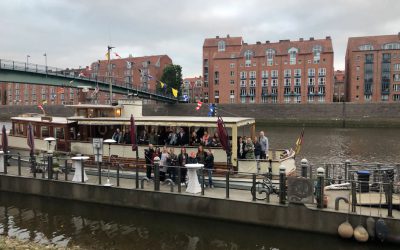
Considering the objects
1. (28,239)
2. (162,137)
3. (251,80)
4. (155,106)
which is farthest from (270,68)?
(28,239)

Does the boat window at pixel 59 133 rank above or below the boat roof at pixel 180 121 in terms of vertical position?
below


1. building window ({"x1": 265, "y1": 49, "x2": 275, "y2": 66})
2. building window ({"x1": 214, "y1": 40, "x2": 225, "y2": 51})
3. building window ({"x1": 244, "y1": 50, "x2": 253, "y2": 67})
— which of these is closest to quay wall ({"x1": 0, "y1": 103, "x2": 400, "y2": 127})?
building window ({"x1": 265, "y1": 49, "x2": 275, "y2": 66})

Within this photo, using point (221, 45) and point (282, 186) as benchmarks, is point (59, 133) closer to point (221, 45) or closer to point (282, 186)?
point (282, 186)

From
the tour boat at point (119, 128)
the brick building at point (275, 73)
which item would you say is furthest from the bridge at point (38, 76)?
the brick building at point (275, 73)

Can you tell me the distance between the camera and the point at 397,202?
11398 mm

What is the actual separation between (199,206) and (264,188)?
2.39 meters

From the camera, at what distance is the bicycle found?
42.3ft

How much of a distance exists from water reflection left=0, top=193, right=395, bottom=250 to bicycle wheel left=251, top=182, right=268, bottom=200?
112cm

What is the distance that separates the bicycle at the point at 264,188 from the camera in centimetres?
1288

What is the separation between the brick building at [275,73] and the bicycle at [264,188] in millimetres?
84028

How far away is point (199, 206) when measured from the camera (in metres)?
13.2

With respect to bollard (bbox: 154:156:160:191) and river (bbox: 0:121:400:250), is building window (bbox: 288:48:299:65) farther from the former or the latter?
river (bbox: 0:121:400:250)

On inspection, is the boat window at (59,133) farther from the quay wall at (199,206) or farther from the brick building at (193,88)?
the brick building at (193,88)

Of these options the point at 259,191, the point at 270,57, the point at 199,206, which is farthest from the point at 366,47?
the point at 199,206
